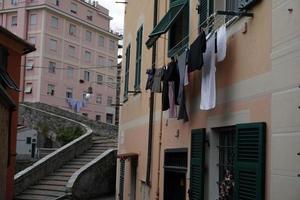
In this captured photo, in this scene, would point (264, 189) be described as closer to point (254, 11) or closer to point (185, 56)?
point (254, 11)

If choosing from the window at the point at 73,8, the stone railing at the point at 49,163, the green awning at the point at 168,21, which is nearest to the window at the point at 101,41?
the window at the point at 73,8

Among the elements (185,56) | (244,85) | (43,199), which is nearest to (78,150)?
(43,199)

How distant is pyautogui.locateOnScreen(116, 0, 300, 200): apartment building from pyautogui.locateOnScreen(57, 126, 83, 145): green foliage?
64.4ft

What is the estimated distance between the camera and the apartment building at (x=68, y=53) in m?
62.7

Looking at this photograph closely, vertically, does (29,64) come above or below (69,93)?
above

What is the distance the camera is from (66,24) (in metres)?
67.2

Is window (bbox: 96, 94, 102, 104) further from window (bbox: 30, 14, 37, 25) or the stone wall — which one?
the stone wall

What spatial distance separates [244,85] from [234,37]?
0.69m

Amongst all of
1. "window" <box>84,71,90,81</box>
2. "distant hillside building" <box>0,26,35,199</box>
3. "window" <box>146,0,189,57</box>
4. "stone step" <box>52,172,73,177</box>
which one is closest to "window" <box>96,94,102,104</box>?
"window" <box>84,71,90,81</box>

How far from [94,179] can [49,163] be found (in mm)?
2147

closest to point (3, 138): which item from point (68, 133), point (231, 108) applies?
point (231, 108)

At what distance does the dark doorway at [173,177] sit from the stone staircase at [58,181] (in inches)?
445

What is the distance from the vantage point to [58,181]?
2330cm

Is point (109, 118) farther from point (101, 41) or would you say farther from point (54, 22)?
point (54, 22)
